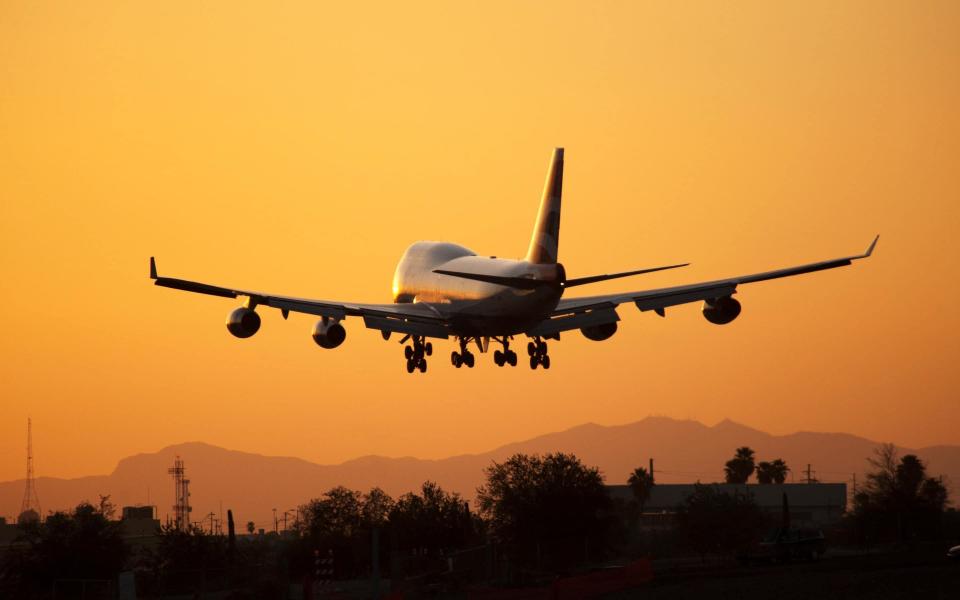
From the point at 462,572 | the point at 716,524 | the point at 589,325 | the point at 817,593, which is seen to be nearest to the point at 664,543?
the point at 716,524

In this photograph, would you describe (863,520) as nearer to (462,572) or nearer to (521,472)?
(521,472)

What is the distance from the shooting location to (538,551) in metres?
103

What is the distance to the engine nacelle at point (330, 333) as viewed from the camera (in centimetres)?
7400

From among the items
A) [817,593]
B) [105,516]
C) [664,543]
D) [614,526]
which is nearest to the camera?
[817,593]

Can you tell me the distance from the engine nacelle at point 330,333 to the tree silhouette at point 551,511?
38569mm

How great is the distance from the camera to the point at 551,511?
115062 millimetres

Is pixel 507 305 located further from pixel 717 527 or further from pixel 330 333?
pixel 717 527

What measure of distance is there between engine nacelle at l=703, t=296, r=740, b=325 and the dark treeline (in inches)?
833

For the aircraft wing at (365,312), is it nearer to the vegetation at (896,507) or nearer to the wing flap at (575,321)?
the wing flap at (575,321)

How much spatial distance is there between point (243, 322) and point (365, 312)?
6.46 metres

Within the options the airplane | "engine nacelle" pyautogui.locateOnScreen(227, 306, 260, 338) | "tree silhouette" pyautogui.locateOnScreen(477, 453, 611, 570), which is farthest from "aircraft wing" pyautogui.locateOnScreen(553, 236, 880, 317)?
"tree silhouette" pyautogui.locateOnScreen(477, 453, 611, 570)

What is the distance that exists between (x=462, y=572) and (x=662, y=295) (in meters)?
22.1

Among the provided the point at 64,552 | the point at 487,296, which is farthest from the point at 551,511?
the point at 487,296

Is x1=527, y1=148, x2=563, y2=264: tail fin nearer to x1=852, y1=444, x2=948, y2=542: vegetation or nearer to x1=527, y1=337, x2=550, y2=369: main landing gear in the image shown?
x1=527, y1=337, x2=550, y2=369: main landing gear
